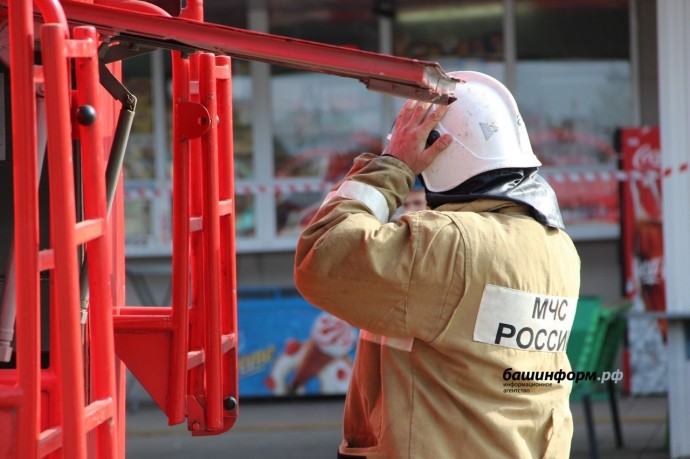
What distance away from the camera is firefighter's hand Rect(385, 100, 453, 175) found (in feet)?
9.20

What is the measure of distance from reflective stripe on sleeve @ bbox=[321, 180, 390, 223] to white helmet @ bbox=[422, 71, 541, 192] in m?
0.19

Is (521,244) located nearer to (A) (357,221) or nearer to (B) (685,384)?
(A) (357,221)

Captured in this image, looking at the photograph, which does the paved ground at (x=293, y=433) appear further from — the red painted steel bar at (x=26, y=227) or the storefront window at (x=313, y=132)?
the red painted steel bar at (x=26, y=227)

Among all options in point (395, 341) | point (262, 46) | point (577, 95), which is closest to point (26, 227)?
point (262, 46)

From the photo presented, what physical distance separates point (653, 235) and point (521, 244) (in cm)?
616

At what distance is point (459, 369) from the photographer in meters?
2.70

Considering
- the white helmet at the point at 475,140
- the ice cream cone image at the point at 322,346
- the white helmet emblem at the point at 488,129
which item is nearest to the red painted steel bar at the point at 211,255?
the white helmet at the point at 475,140

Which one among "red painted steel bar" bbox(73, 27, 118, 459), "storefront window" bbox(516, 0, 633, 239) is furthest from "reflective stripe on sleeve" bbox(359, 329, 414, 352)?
"storefront window" bbox(516, 0, 633, 239)

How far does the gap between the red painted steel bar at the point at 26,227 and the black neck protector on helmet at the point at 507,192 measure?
1168mm

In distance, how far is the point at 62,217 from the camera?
6.61ft

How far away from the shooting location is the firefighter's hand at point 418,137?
280 centimetres

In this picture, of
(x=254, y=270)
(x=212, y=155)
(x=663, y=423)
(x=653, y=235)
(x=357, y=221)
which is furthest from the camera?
(x=254, y=270)

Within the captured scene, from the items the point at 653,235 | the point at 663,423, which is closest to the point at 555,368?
the point at 663,423

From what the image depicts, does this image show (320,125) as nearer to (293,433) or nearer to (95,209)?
(293,433)
